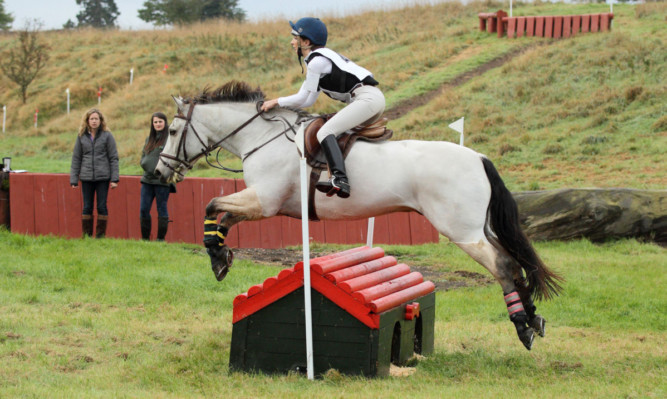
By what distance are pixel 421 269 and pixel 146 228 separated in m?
3.74

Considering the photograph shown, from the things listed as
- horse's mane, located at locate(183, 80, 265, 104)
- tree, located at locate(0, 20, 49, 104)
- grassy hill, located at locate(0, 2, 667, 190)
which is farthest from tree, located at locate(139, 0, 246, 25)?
horse's mane, located at locate(183, 80, 265, 104)

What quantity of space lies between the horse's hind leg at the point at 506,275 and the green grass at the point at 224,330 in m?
0.27

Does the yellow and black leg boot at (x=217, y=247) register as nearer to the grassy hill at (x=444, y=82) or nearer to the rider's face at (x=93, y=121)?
the rider's face at (x=93, y=121)

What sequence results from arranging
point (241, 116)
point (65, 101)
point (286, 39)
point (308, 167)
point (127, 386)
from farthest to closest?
point (286, 39), point (65, 101), point (241, 116), point (308, 167), point (127, 386)

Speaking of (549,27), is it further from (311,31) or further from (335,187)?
(335,187)

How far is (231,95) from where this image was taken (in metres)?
6.35

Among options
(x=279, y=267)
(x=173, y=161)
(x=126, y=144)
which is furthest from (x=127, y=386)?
(x=126, y=144)

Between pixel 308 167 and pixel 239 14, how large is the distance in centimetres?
4985

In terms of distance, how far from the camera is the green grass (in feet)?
16.6

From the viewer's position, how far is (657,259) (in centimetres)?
916

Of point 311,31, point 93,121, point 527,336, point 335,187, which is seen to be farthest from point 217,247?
point 93,121

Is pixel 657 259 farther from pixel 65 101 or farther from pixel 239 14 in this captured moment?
pixel 239 14

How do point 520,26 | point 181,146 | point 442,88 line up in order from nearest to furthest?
1. point 181,146
2. point 442,88
3. point 520,26

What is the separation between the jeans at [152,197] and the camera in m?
10.1
